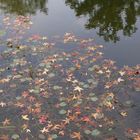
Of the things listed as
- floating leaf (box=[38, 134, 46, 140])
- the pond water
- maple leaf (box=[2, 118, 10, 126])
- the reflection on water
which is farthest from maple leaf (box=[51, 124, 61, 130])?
the reflection on water

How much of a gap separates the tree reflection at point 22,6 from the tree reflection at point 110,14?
1311 millimetres

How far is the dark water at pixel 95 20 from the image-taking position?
35.4 feet

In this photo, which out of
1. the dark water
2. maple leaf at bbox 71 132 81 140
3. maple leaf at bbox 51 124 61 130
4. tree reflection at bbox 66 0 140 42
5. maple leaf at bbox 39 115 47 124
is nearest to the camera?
maple leaf at bbox 71 132 81 140

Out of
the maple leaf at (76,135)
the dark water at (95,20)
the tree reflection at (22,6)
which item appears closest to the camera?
the maple leaf at (76,135)

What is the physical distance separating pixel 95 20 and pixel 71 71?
149 inches

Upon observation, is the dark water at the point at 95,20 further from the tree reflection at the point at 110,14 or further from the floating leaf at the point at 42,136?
the floating leaf at the point at 42,136

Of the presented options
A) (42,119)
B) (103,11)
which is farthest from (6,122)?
(103,11)

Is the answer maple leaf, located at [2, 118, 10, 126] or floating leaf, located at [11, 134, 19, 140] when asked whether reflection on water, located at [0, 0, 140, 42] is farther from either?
floating leaf, located at [11, 134, 19, 140]

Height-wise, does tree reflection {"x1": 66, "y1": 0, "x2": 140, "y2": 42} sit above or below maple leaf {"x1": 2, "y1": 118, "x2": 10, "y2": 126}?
above

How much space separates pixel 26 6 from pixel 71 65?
5.89m

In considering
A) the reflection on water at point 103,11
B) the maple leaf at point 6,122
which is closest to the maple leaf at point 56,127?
the maple leaf at point 6,122

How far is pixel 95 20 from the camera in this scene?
12602mm

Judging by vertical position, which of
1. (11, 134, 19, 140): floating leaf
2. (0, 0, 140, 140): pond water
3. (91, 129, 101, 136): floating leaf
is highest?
(0, 0, 140, 140): pond water

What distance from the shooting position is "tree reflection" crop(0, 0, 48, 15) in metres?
14.0
